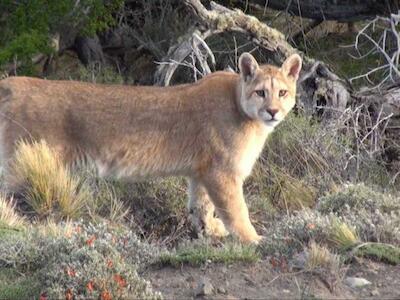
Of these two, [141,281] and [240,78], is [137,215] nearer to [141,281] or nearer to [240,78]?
[240,78]

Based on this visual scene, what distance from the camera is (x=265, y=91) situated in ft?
29.0

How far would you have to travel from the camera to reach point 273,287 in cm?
649

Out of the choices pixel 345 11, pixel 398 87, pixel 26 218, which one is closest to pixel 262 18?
pixel 345 11

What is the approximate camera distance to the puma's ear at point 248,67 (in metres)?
8.95

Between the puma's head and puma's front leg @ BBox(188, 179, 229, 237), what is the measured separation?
3.12 ft

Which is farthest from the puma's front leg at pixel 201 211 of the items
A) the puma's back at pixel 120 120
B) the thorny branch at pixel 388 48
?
the thorny branch at pixel 388 48

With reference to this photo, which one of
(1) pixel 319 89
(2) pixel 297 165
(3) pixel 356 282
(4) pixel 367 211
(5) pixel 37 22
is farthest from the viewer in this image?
(5) pixel 37 22

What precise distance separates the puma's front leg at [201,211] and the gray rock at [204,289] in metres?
2.99

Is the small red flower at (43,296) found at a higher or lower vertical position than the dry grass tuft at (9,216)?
higher

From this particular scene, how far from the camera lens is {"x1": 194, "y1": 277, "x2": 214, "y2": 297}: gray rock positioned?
625 cm

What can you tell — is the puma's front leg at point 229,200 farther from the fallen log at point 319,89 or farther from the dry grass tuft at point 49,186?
the fallen log at point 319,89

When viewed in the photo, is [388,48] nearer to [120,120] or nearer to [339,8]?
[339,8]

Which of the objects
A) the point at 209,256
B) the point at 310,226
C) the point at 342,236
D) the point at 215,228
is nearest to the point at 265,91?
the point at 215,228

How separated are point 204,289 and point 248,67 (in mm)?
3204
